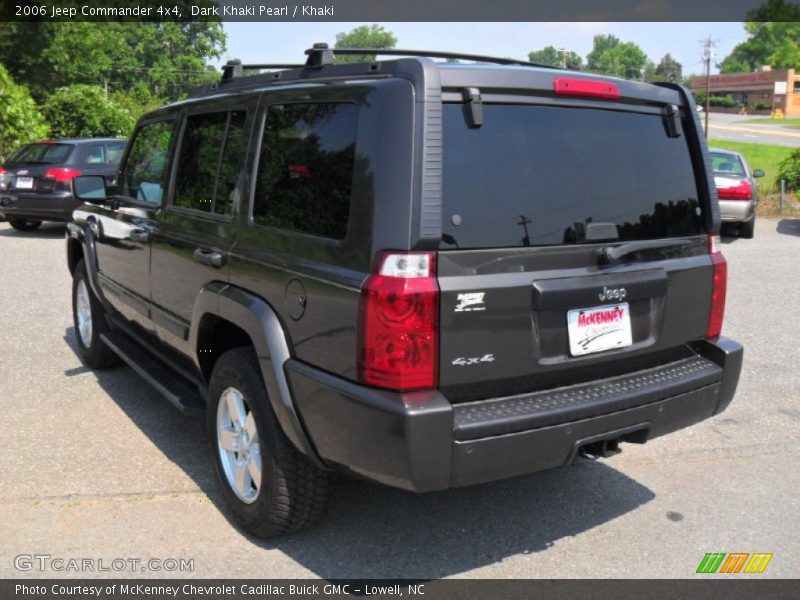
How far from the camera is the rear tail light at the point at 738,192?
14.1 metres

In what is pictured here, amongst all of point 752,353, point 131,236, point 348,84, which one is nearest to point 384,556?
point 348,84

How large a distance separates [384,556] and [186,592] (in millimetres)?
823

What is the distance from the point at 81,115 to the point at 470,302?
24.6 meters

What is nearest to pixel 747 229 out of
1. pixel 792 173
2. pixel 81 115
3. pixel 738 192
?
pixel 738 192

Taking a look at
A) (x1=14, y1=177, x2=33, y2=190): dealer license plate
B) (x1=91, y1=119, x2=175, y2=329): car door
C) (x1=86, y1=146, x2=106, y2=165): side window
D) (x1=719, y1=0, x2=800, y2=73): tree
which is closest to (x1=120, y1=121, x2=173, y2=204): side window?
(x1=91, y1=119, x2=175, y2=329): car door

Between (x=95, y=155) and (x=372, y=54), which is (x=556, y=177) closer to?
(x=372, y=54)

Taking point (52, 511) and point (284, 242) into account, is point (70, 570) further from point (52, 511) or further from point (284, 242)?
point (284, 242)

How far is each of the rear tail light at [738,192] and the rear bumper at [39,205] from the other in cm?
1089

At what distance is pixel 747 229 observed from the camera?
14672mm

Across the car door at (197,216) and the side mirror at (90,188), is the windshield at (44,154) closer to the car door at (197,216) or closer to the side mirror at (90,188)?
the side mirror at (90,188)

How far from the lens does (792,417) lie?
528 cm

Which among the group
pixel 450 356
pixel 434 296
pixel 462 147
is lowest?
pixel 450 356

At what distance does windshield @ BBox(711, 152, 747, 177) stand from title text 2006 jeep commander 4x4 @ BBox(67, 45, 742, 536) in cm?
1236

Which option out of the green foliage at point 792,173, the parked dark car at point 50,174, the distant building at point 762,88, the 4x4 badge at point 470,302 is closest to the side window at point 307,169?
the 4x4 badge at point 470,302
